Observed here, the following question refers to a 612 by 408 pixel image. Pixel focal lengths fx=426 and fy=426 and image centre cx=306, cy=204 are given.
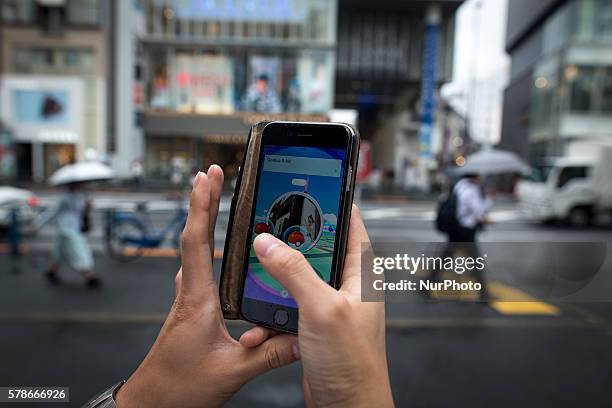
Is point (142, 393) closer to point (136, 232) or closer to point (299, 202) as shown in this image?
point (299, 202)

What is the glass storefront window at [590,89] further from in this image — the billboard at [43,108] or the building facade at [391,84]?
the billboard at [43,108]

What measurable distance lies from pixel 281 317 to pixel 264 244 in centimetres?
16

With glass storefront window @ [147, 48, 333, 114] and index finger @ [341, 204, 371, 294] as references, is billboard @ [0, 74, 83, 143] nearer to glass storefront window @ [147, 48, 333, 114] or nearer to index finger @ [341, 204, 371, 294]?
glass storefront window @ [147, 48, 333, 114]

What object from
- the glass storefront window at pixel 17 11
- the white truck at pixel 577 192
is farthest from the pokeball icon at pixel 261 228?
the glass storefront window at pixel 17 11

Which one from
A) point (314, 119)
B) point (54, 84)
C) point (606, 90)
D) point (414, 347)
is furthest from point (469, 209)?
point (54, 84)

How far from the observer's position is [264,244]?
0.71 m

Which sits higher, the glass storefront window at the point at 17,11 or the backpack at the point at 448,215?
the glass storefront window at the point at 17,11

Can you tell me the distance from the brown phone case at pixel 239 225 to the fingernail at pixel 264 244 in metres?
0.09

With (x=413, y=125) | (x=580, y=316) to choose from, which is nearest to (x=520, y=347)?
(x=580, y=316)

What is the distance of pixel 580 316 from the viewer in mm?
3564

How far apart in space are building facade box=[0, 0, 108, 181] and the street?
20.2m

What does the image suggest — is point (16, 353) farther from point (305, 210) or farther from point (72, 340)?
point (305, 210)

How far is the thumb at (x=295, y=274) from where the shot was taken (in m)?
0.68

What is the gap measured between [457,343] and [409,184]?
15578mm
